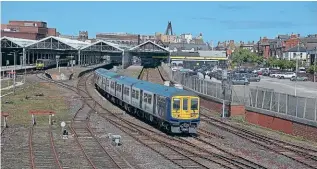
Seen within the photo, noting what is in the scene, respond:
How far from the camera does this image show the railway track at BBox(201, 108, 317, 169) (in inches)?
895

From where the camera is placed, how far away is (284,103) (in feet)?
105

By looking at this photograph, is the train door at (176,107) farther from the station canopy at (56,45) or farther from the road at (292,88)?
the station canopy at (56,45)

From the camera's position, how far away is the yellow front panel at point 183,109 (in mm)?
28156

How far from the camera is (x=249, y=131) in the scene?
31062 millimetres

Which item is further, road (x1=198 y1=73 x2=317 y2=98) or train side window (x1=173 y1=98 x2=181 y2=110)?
road (x1=198 y1=73 x2=317 y2=98)

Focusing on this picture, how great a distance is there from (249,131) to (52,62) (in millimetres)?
83503

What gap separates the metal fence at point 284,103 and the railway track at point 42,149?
45.3ft

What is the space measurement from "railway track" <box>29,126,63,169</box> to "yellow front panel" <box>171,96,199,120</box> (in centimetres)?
660

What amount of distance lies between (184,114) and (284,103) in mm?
7303

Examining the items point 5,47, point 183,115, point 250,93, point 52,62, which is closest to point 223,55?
point 52,62

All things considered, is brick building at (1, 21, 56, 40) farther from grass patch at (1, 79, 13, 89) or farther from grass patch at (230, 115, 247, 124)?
grass patch at (230, 115, 247, 124)

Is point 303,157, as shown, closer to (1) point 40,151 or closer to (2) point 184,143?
(2) point 184,143

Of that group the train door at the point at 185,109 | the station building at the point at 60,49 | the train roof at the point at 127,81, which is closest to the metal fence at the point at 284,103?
the train door at the point at 185,109

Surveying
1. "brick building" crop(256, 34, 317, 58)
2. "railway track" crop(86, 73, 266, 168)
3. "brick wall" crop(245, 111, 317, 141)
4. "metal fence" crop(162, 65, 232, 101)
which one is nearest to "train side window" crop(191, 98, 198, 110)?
"railway track" crop(86, 73, 266, 168)
